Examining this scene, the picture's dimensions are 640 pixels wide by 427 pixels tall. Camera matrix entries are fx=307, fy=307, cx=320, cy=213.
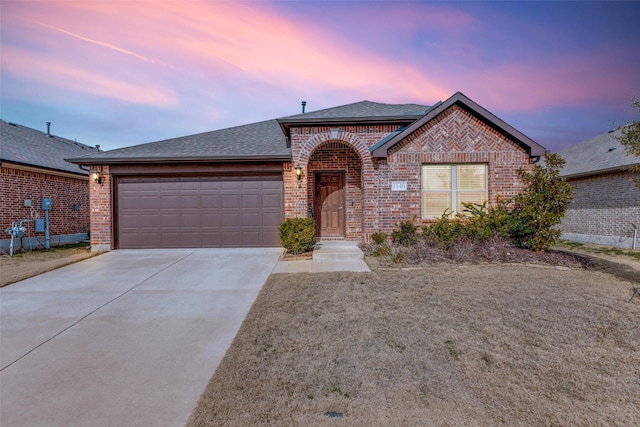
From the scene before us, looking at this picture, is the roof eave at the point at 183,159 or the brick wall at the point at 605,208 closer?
the roof eave at the point at 183,159

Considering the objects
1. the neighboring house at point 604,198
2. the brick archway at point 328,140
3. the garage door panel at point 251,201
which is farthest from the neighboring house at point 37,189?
the neighboring house at point 604,198

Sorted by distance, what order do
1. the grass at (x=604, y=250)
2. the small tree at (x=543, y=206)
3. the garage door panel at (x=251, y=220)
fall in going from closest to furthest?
1. the small tree at (x=543, y=206)
2. the grass at (x=604, y=250)
3. the garage door panel at (x=251, y=220)

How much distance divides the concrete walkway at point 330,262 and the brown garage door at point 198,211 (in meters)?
2.37

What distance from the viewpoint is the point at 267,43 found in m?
9.41

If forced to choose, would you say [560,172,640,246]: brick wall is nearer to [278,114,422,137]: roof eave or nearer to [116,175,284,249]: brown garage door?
[278,114,422,137]: roof eave

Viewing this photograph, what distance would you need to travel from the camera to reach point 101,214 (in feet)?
33.3

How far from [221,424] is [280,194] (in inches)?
332

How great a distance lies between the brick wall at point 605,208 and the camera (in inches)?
442

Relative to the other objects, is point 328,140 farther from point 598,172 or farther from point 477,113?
point 598,172

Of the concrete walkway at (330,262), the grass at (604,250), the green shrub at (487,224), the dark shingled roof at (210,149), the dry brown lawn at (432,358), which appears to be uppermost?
the dark shingled roof at (210,149)

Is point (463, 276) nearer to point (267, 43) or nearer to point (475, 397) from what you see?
point (475, 397)

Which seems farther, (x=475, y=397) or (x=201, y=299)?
(x=201, y=299)

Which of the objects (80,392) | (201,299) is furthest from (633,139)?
(80,392)

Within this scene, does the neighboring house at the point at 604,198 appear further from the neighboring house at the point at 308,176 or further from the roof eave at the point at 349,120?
the roof eave at the point at 349,120
